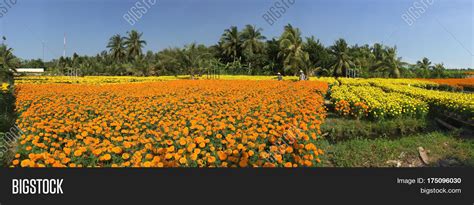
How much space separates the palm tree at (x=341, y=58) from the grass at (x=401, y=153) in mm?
28218

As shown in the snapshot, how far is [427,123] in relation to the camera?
7.56 metres

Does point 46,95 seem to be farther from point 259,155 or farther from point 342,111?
point 342,111

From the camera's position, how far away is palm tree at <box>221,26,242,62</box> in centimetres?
3788

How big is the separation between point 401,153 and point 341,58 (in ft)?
97.7

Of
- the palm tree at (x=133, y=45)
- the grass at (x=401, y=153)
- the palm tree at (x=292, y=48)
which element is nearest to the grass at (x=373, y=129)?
the grass at (x=401, y=153)

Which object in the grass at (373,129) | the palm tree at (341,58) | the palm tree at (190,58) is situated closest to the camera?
the grass at (373,129)

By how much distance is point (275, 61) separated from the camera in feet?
118

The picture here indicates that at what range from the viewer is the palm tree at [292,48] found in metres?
32.4

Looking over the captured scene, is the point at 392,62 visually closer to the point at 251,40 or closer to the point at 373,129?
the point at 251,40

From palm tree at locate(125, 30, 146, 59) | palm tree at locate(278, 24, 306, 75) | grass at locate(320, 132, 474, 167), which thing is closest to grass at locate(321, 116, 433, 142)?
grass at locate(320, 132, 474, 167)

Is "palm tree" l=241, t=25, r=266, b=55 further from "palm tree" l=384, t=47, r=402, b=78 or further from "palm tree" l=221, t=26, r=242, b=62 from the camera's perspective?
"palm tree" l=384, t=47, r=402, b=78

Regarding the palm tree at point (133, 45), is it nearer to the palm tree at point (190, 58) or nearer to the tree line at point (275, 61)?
the tree line at point (275, 61)

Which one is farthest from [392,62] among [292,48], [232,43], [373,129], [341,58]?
[373,129]

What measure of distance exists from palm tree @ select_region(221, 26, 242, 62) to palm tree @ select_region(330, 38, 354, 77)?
10929 mm
